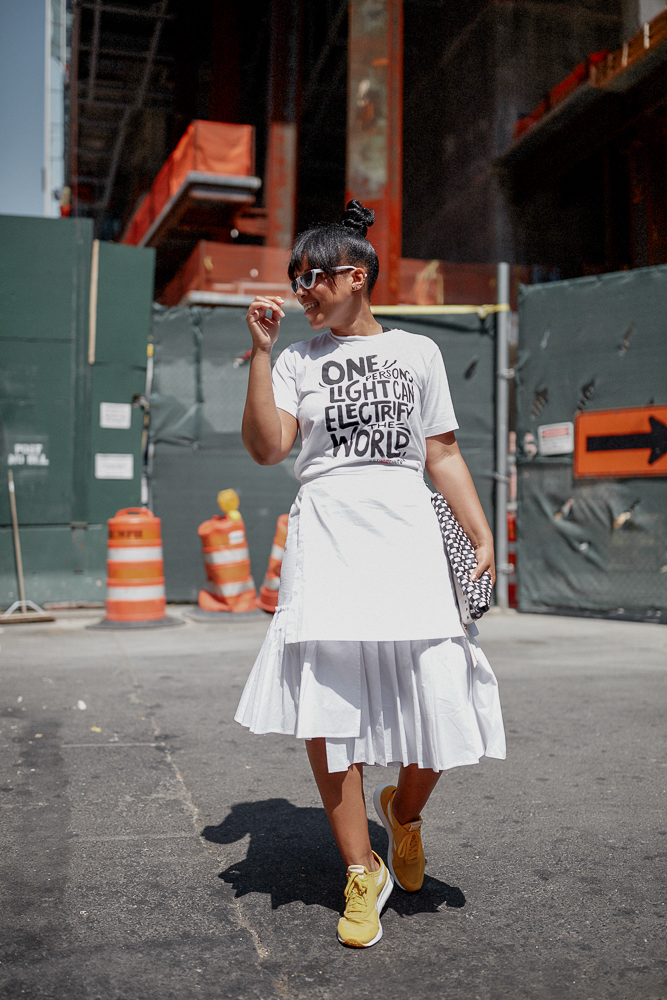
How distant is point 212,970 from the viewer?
217 centimetres

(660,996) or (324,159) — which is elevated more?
(324,159)

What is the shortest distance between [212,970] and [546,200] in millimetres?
26918

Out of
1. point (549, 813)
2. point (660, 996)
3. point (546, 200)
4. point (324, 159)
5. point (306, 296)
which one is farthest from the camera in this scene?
point (324, 159)

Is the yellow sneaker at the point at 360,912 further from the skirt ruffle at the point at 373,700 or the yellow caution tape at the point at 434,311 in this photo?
the yellow caution tape at the point at 434,311

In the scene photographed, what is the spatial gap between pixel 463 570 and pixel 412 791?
2.10 feet

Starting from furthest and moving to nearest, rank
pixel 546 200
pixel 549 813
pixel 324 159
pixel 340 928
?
pixel 324 159 < pixel 546 200 < pixel 549 813 < pixel 340 928

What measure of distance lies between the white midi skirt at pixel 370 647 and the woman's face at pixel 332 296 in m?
0.45

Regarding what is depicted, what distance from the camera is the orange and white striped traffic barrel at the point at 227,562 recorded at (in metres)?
9.00

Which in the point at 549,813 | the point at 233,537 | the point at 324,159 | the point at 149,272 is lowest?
the point at 549,813

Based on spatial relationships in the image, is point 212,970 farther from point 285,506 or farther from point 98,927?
point 285,506

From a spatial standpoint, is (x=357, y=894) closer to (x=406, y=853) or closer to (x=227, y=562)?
(x=406, y=853)

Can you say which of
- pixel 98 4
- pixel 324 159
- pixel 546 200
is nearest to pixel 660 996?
pixel 546 200

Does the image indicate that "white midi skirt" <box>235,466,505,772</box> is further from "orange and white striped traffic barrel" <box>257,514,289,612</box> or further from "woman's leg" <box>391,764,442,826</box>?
"orange and white striped traffic barrel" <box>257,514,289,612</box>

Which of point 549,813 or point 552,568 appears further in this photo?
point 552,568
